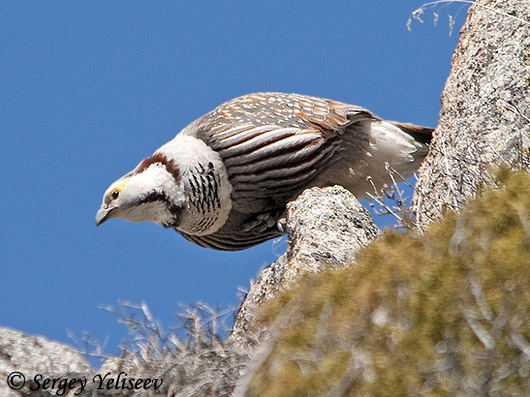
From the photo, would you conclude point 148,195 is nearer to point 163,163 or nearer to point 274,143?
point 163,163

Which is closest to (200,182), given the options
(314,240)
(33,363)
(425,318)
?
(314,240)

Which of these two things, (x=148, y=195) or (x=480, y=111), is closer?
(x=480, y=111)

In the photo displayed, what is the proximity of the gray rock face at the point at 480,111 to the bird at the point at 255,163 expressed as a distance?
1496 mm

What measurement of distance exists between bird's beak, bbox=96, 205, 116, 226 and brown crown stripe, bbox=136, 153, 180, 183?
0.53 metres

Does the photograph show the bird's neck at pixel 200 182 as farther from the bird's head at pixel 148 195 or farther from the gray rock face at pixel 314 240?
the gray rock face at pixel 314 240

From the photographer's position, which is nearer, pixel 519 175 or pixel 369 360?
pixel 369 360

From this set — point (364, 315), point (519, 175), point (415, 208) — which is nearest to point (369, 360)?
point (364, 315)

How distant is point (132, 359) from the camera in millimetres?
6773

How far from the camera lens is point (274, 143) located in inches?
389

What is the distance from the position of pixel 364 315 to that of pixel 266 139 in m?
4.55

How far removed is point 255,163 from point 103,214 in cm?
171

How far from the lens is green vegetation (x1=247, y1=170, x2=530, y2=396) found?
4.93 meters

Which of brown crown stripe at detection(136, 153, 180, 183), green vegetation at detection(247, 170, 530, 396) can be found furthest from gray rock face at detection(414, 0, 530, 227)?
brown crown stripe at detection(136, 153, 180, 183)

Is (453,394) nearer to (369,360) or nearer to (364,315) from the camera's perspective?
(369,360)
